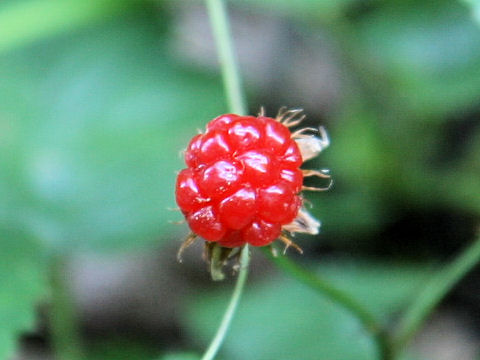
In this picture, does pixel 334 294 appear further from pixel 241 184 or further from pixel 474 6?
pixel 474 6

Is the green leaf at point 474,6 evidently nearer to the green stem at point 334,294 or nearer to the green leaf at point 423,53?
the green stem at point 334,294

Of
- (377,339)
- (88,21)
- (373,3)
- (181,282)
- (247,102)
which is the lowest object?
(181,282)

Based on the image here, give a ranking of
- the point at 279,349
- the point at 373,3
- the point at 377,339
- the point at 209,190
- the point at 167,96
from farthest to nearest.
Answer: the point at 373,3 → the point at 167,96 → the point at 279,349 → the point at 377,339 → the point at 209,190

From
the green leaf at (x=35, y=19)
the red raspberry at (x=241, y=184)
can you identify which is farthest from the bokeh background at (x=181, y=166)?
the red raspberry at (x=241, y=184)

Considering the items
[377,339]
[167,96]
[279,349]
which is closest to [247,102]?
[167,96]

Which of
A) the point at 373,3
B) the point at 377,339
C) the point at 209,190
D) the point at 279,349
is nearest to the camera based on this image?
the point at 209,190

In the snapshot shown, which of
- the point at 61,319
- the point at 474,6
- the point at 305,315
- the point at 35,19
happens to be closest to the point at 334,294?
the point at 474,6


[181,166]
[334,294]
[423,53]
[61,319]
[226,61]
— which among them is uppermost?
[226,61]

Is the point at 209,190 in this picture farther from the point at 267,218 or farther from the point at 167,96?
the point at 167,96
